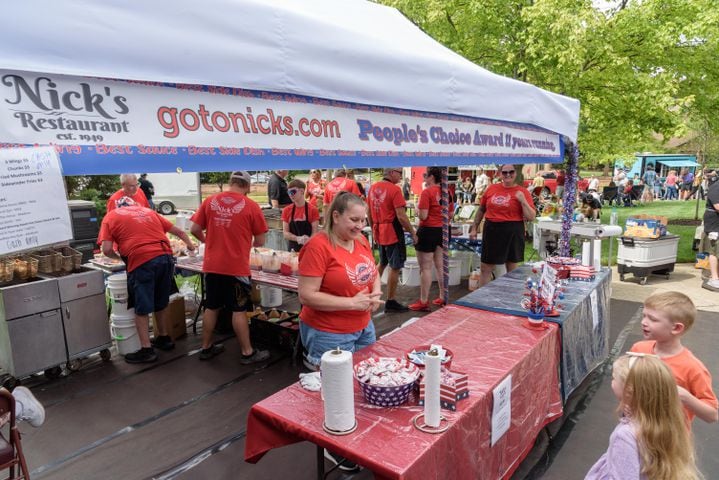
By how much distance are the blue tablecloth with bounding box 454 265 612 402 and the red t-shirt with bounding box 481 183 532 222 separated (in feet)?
3.73

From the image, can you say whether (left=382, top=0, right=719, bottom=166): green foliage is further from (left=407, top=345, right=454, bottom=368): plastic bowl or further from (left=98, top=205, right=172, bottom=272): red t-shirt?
(left=407, top=345, right=454, bottom=368): plastic bowl

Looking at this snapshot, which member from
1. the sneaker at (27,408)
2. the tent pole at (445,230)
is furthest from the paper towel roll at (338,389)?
the tent pole at (445,230)

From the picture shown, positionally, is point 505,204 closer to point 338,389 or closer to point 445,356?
point 445,356

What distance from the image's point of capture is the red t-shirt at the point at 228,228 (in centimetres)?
410

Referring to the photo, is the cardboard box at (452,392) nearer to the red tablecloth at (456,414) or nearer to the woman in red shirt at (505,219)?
the red tablecloth at (456,414)

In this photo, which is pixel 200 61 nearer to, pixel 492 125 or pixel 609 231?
pixel 492 125

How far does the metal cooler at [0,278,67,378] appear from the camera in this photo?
3904 mm

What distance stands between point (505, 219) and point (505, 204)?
18 centimetres

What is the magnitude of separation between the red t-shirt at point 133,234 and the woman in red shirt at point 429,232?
3.04 meters

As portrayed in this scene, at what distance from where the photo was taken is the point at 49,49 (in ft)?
4.24

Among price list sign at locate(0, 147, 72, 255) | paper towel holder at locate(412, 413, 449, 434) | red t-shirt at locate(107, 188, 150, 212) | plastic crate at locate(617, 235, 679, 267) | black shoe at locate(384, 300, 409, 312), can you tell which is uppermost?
price list sign at locate(0, 147, 72, 255)

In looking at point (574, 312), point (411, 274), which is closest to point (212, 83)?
point (574, 312)

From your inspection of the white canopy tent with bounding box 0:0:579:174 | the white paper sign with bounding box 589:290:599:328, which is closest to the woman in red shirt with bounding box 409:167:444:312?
the white paper sign with bounding box 589:290:599:328

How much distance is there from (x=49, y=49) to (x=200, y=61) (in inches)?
18.0
